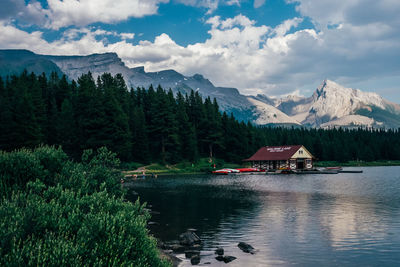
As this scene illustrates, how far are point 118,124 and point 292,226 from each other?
256ft

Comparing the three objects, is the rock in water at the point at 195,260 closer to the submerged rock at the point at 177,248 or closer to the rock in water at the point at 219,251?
the rock in water at the point at 219,251

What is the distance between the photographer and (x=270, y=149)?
13300 centimetres

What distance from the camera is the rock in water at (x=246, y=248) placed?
80.2 ft

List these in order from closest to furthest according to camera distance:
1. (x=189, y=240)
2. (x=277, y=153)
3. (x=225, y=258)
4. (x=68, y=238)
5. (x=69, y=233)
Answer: (x=68, y=238), (x=69, y=233), (x=225, y=258), (x=189, y=240), (x=277, y=153)

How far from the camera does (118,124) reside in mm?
101562

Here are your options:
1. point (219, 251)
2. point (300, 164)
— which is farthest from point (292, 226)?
point (300, 164)

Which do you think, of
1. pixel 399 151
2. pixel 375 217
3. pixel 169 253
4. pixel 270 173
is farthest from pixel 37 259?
pixel 399 151

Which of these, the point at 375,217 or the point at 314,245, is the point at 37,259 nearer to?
the point at 314,245

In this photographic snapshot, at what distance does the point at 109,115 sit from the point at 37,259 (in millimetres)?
93483

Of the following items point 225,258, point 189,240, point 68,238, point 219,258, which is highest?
point 68,238

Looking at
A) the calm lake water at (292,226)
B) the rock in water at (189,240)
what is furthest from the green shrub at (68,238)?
the rock in water at (189,240)

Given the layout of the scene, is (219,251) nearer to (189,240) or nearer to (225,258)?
(225,258)

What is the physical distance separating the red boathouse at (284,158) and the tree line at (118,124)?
13.4 metres

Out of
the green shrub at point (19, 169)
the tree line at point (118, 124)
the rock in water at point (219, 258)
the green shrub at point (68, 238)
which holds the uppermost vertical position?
the tree line at point (118, 124)
